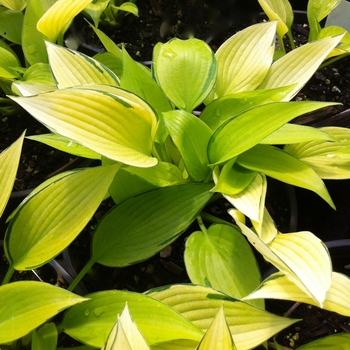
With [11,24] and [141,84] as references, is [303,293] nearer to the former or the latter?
[141,84]

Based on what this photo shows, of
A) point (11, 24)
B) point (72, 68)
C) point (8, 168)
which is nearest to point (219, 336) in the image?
point (8, 168)

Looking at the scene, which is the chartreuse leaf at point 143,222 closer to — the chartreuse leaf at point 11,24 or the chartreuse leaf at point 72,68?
the chartreuse leaf at point 72,68

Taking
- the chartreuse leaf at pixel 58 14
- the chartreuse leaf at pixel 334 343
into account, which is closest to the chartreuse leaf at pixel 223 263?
the chartreuse leaf at pixel 334 343

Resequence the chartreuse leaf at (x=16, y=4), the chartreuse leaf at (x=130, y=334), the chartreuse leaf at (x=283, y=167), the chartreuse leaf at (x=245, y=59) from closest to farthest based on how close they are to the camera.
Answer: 1. the chartreuse leaf at (x=130, y=334)
2. the chartreuse leaf at (x=283, y=167)
3. the chartreuse leaf at (x=245, y=59)
4. the chartreuse leaf at (x=16, y=4)

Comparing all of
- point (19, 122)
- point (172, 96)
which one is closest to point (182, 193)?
point (172, 96)

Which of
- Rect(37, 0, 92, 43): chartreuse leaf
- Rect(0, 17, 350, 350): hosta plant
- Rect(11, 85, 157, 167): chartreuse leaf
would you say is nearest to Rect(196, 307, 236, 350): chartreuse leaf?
Rect(0, 17, 350, 350): hosta plant

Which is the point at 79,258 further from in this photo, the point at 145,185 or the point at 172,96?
the point at 172,96

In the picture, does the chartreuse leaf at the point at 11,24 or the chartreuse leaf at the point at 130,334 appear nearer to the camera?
the chartreuse leaf at the point at 130,334
